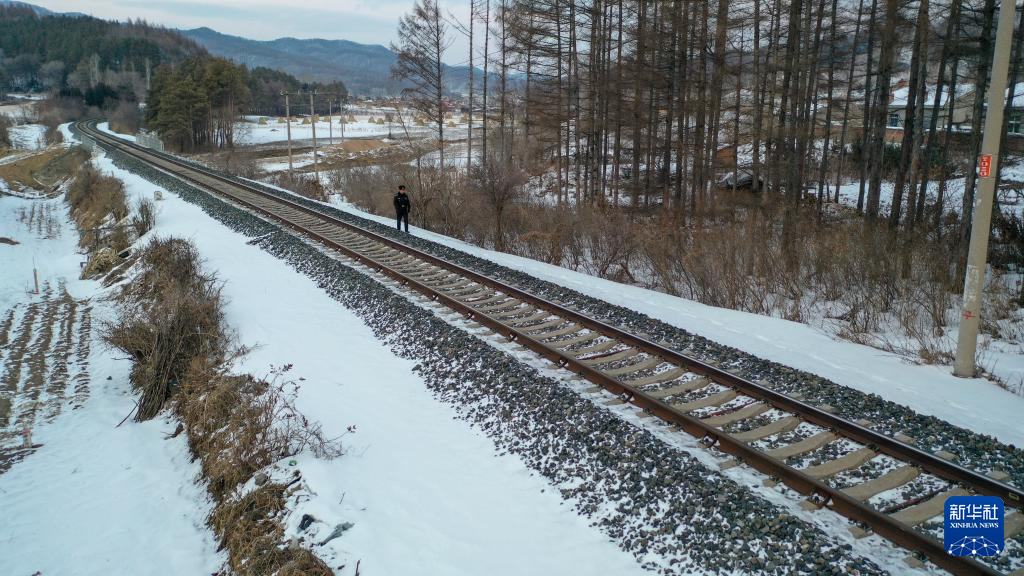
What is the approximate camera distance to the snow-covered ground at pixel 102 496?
6277mm

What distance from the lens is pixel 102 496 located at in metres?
7.54

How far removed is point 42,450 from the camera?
352 inches

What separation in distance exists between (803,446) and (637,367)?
7.24ft

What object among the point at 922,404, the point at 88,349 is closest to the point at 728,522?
the point at 922,404

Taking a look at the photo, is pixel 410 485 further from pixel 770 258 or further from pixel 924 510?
pixel 770 258

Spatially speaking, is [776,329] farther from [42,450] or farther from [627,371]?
[42,450]

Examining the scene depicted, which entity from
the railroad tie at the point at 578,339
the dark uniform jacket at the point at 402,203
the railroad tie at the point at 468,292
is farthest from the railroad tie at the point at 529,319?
the dark uniform jacket at the point at 402,203

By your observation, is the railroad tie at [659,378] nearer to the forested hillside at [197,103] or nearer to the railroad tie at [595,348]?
the railroad tie at [595,348]

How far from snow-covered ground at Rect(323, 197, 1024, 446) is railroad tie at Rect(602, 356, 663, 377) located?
1819mm

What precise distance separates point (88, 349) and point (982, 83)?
70.3 ft

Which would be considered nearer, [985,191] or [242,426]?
[242,426]

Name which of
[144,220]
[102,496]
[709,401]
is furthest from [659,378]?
[144,220]

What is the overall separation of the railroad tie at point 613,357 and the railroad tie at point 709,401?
1390mm

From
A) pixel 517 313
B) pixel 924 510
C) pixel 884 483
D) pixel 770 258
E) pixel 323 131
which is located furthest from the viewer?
pixel 323 131
